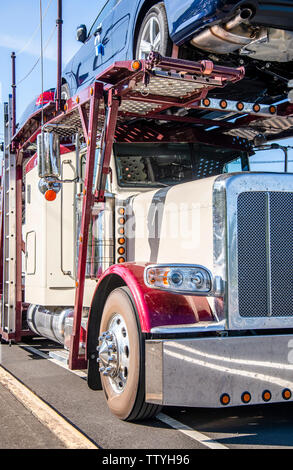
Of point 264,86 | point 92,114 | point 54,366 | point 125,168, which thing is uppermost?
point 264,86

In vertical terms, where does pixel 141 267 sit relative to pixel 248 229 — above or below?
below

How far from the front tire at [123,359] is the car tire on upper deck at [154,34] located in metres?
2.48

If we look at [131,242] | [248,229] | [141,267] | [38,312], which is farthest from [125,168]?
[38,312]

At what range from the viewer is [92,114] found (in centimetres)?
496

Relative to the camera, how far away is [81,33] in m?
7.97

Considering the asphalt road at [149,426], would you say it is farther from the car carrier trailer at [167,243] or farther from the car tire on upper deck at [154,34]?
the car tire on upper deck at [154,34]

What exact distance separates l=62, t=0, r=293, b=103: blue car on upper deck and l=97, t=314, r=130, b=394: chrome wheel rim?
2113 mm

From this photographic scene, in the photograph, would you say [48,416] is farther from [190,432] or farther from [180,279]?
[180,279]

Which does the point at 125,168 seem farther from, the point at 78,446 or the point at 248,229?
the point at 78,446

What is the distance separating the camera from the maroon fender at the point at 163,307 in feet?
12.9

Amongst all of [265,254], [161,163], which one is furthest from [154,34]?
[265,254]

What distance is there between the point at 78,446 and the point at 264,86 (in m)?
3.84

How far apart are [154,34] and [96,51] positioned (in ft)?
4.35
